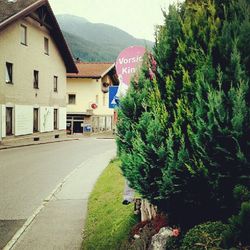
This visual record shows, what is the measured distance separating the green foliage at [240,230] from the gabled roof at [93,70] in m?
39.0

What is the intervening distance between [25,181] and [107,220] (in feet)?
19.6

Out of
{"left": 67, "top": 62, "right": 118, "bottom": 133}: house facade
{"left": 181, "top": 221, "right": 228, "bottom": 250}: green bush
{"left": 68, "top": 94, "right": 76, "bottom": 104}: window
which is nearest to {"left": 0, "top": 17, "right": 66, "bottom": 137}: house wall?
{"left": 67, "top": 62, "right": 118, "bottom": 133}: house facade

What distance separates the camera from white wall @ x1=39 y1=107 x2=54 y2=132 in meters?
31.0

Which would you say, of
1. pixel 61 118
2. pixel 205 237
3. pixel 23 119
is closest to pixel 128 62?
pixel 205 237

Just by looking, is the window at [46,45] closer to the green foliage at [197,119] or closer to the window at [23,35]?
the window at [23,35]

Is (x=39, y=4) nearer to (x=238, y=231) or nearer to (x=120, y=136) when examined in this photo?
(x=120, y=136)

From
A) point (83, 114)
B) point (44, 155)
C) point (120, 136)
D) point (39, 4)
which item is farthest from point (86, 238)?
point (83, 114)

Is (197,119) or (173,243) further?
(173,243)

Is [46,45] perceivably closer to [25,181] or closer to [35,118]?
[35,118]

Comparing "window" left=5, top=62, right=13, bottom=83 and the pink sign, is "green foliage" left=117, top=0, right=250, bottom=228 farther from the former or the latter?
"window" left=5, top=62, right=13, bottom=83

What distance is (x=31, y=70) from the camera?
29.2 meters

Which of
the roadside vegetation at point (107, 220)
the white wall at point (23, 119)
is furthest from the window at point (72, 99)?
the roadside vegetation at point (107, 220)

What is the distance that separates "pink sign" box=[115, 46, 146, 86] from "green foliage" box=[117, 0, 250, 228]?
135 cm

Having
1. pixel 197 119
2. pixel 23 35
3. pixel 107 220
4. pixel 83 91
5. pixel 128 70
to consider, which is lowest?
pixel 107 220
